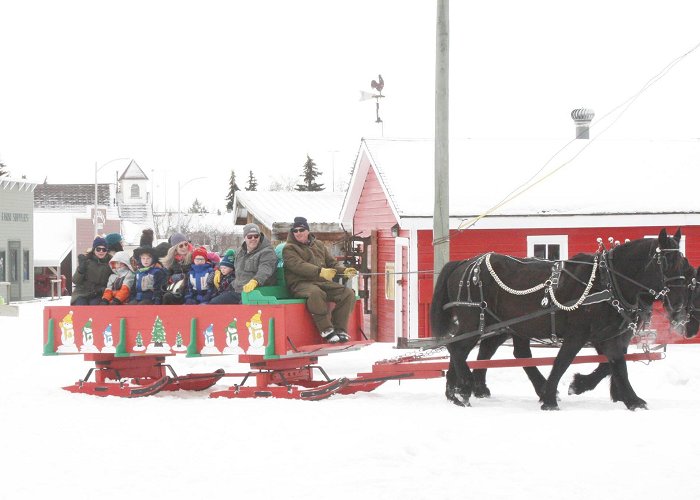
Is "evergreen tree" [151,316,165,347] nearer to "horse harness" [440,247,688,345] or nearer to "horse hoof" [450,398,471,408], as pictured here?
"horse harness" [440,247,688,345]

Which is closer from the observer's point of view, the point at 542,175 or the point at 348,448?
the point at 348,448

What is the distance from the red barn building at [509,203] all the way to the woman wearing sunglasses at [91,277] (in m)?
6.72

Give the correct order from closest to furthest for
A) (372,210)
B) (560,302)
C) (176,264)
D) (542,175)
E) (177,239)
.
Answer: (560,302) → (176,264) → (177,239) → (542,175) → (372,210)

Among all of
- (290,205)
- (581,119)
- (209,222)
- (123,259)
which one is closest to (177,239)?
(123,259)

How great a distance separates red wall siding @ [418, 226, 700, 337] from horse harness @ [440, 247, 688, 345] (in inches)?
350

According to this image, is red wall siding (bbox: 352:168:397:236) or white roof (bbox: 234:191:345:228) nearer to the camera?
red wall siding (bbox: 352:168:397:236)

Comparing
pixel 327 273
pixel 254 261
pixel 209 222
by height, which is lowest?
pixel 327 273

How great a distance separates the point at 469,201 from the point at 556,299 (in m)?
9.88

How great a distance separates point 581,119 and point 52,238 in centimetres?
4445

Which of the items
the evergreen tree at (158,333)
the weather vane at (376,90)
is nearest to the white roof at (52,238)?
the weather vane at (376,90)

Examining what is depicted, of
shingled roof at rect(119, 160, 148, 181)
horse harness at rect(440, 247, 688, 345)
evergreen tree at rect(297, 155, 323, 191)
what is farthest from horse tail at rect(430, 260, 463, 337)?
shingled roof at rect(119, 160, 148, 181)

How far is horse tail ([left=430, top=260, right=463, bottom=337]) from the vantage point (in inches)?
447

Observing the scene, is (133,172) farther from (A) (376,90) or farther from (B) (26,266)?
(A) (376,90)

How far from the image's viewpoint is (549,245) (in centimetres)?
2016
